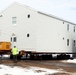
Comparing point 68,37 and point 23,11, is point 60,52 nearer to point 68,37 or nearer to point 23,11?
point 68,37

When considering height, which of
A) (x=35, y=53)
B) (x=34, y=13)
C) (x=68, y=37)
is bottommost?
(x=35, y=53)

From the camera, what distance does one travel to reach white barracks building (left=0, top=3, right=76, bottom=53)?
96.4 feet

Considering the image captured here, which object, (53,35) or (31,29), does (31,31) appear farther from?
(53,35)

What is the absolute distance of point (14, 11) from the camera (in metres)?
31.5

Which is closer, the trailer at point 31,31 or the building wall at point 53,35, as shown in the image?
the trailer at point 31,31

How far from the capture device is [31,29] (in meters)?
29.5

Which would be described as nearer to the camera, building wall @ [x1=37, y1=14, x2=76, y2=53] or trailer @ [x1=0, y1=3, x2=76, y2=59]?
trailer @ [x1=0, y1=3, x2=76, y2=59]

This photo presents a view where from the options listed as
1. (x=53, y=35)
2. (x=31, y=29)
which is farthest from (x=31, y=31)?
(x=53, y=35)

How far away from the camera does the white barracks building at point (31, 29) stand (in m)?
29.4

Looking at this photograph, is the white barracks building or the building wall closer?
the white barracks building

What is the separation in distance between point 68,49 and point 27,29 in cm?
895

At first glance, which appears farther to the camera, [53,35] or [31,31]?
[53,35]

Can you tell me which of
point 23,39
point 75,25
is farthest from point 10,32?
point 75,25

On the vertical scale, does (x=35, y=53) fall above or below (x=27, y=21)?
below
